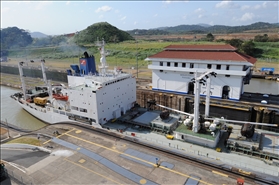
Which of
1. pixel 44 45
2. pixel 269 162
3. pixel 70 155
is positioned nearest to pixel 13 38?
pixel 44 45

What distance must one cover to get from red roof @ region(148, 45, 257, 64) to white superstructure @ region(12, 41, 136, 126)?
25.5 ft

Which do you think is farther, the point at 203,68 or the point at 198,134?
the point at 203,68

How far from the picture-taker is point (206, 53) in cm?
2502

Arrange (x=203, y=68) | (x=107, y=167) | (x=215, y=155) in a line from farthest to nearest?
(x=203, y=68) → (x=215, y=155) → (x=107, y=167)

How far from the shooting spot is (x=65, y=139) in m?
17.4

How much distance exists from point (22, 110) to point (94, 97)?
→ 22339mm

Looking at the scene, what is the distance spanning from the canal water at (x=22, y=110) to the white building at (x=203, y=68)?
51.9 feet

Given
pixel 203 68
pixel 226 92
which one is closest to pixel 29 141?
pixel 203 68

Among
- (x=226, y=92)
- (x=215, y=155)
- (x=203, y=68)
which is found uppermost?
(x=203, y=68)

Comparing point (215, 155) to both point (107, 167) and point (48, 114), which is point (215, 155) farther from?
point (48, 114)

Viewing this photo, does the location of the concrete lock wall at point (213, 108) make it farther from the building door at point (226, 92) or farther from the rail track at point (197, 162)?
the rail track at point (197, 162)

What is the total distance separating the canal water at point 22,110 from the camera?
28.9 m

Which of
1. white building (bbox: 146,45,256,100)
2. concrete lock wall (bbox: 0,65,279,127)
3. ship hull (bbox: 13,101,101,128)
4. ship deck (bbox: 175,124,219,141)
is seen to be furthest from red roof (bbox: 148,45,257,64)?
ship hull (bbox: 13,101,101,128)

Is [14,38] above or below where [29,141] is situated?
above
